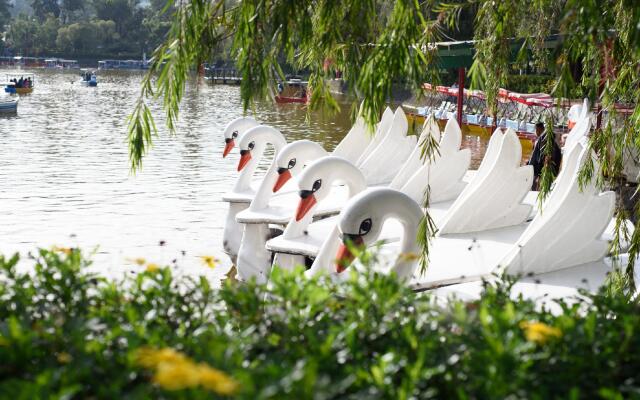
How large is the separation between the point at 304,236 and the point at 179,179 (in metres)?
10.3

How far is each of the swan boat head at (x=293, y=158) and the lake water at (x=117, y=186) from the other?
37.8 inches

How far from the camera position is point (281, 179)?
10945mm

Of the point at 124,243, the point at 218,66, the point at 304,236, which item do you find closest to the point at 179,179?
the point at 124,243

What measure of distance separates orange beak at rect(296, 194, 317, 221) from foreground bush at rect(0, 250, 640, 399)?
537 centimetres

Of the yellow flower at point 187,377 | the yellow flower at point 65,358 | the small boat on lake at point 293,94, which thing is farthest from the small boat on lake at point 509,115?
the yellow flower at point 187,377

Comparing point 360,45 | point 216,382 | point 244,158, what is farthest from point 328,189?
point 216,382

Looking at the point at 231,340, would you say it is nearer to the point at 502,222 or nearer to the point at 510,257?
the point at 510,257

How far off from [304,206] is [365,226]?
2462mm

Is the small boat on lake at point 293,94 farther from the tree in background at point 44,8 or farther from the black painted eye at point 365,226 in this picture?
the tree in background at point 44,8

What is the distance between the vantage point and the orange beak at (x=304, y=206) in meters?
9.05

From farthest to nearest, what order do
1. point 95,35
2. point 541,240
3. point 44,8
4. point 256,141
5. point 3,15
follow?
point 44,8, point 3,15, point 95,35, point 256,141, point 541,240

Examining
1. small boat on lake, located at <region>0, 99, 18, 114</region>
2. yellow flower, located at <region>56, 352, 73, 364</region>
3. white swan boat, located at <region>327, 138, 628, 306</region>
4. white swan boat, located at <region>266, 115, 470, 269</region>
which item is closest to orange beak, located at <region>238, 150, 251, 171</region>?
white swan boat, located at <region>266, 115, 470, 269</region>

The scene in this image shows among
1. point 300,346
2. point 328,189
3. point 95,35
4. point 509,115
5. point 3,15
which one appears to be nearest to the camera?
point 300,346

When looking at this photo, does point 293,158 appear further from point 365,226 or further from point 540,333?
point 540,333
